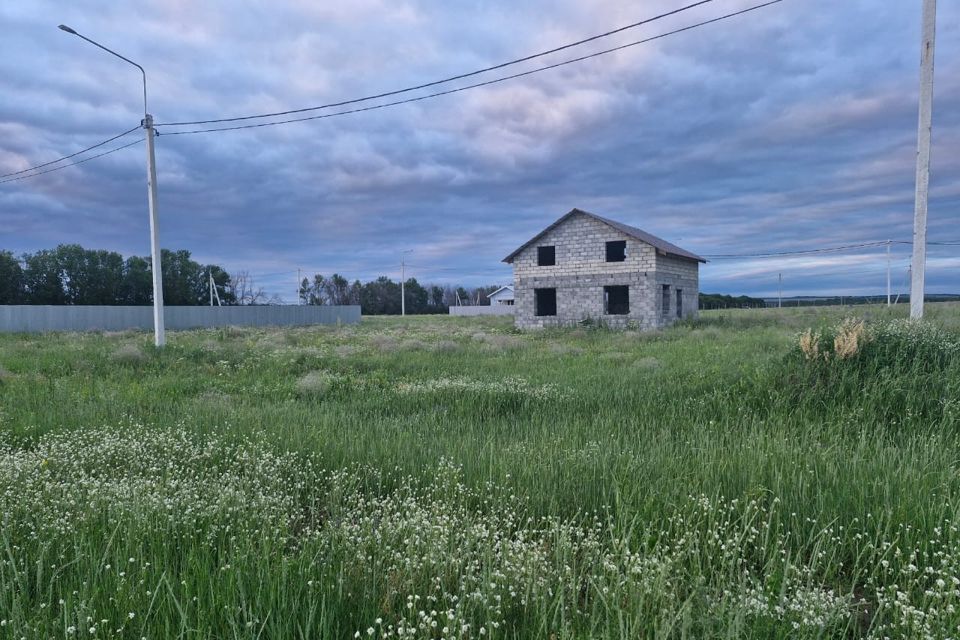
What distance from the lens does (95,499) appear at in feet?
13.4

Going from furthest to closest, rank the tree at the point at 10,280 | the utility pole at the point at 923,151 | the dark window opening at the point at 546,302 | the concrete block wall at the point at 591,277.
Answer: the tree at the point at 10,280 → the dark window opening at the point at 546,302 → the concrete block wall at the point at 591,277 → the utility pole at the point at 923,151

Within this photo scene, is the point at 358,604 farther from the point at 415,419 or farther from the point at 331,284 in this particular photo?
the point at 331,284

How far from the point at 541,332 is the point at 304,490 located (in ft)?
77.1

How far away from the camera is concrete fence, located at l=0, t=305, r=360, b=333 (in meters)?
34.0

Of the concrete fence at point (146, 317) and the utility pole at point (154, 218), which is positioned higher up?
the utility pole at point (154, 218)

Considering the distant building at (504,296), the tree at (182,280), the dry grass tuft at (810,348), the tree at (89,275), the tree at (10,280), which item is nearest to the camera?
the dry grass tuft at (810,348)

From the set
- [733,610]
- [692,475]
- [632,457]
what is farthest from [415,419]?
[733,610]

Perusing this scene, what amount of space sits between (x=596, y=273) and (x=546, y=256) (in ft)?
10.9

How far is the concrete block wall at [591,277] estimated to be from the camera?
28.2 m

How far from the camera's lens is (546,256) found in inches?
1243

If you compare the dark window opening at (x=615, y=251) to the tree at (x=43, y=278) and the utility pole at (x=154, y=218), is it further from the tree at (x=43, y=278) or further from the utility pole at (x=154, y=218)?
the tree at (x=43, y=278)

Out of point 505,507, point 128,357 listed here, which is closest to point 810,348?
point 505,507

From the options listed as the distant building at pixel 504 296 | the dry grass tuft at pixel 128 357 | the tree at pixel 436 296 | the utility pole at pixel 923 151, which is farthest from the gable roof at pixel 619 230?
the tree at pixel 436 296

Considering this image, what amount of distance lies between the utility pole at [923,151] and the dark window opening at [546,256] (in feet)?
62.3
